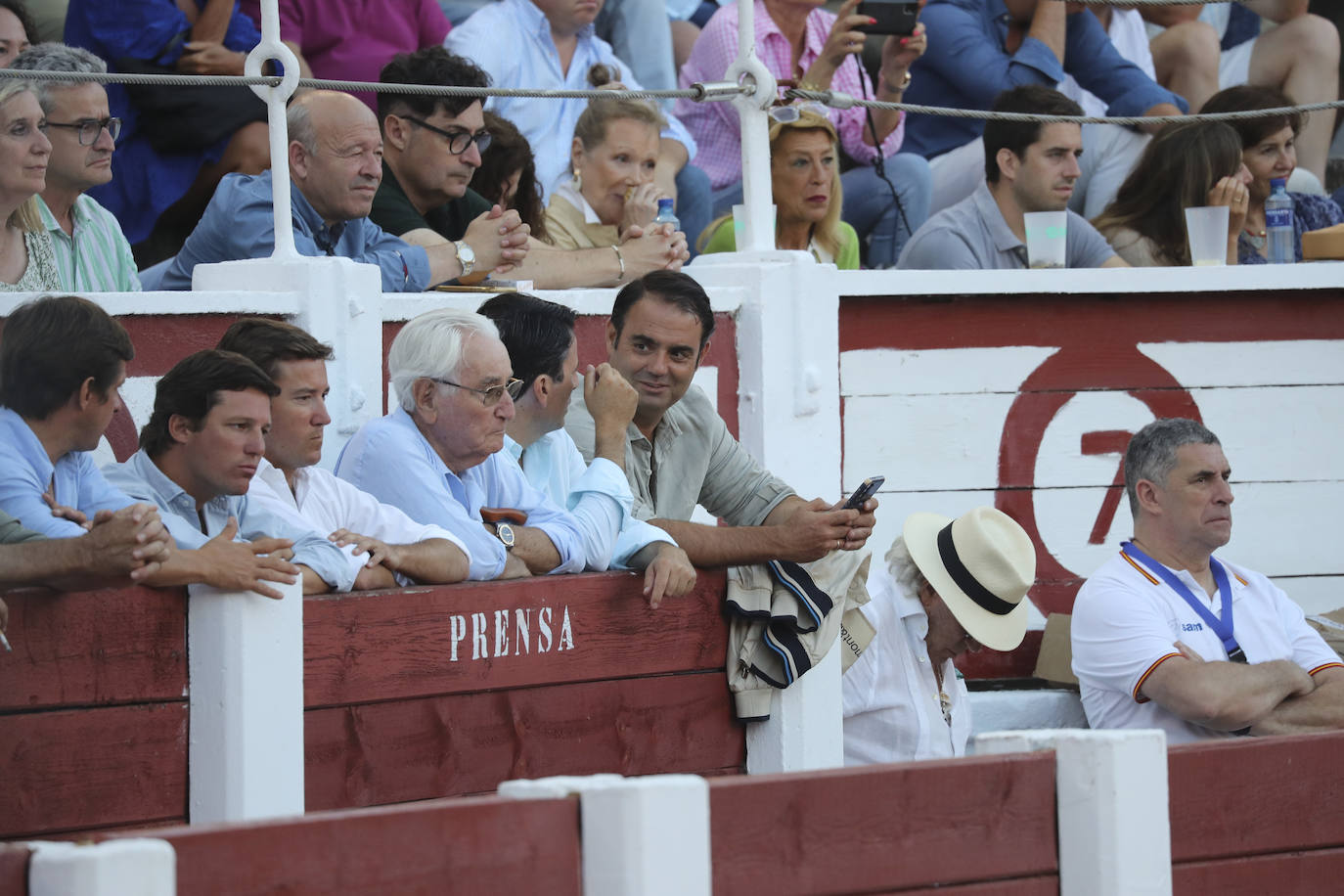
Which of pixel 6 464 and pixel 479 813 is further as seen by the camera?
pixel 6 464

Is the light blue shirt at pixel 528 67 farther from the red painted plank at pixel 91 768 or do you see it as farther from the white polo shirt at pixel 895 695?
the red painted plank at pixel 91 768

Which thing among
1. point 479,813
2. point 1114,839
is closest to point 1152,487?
point 1114,839

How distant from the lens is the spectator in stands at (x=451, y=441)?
143 inches

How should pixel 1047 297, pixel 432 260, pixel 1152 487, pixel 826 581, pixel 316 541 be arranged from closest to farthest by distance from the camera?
pixel 316 541 → pixel 826 581 → pixel 432 260 → pixel 1152 487 → pixel 1047 297

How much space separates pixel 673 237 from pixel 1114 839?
7.45ft

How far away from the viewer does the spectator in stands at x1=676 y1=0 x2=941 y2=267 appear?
260 inches

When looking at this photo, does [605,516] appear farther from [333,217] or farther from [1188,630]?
[1188,630]

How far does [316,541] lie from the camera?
3320mm

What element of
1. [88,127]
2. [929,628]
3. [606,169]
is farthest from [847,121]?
[88,127]

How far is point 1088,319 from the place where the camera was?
18.2ft

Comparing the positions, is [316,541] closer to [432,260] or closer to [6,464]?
[6,464]

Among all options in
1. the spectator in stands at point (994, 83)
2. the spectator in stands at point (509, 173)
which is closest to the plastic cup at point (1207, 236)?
the spectator in stands at point (994, 83)

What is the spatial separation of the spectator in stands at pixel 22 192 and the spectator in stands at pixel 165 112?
1131mm

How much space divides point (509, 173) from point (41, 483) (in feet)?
7.71
